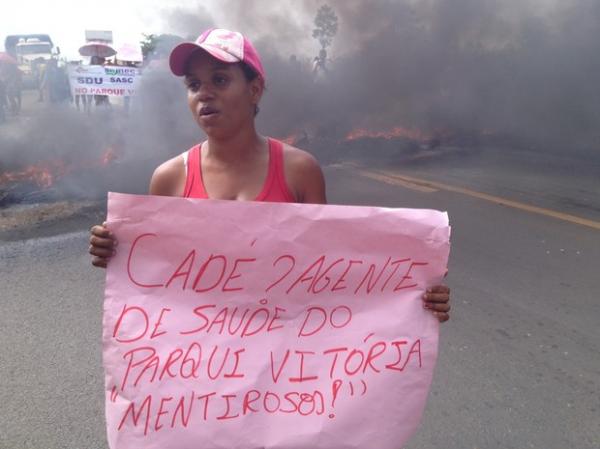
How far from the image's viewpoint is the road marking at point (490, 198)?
534 centimetres

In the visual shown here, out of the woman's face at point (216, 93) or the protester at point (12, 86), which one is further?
the protester at point (12, 86)

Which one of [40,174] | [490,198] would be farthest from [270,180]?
[40,174]

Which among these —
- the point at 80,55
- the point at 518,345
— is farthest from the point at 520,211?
the point at 80,55

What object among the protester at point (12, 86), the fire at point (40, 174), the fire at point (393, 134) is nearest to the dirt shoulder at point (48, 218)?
the fire at point (40, 174)

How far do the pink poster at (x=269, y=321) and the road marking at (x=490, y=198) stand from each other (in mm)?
4521

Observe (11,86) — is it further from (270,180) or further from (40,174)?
(270,180)

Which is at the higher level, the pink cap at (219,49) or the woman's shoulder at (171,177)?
the pink cap at (219,49)

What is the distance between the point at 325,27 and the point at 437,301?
1225 cm

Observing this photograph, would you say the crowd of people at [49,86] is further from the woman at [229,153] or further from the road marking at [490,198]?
the woman at [229,153]

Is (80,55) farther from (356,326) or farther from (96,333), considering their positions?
(356,326)

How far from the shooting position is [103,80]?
1089 cm

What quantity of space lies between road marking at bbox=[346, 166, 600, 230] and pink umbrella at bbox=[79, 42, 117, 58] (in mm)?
7331

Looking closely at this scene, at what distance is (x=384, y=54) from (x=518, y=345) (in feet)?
34.3

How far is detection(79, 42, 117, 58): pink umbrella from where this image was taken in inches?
466
